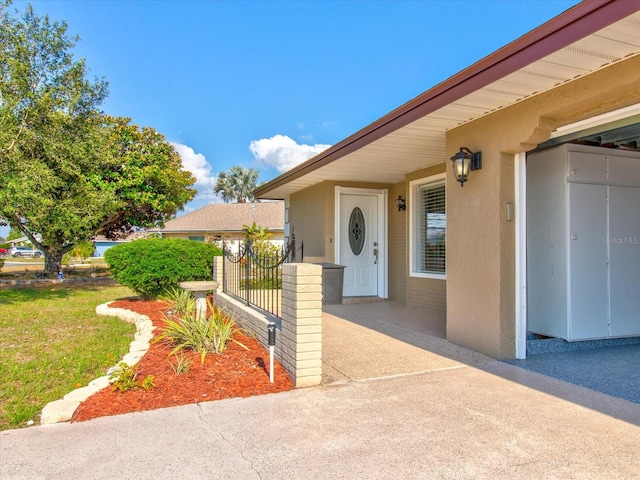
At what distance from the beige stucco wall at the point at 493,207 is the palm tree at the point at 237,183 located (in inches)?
1703

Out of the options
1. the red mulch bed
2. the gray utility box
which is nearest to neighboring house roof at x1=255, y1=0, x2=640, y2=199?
the gray utility box

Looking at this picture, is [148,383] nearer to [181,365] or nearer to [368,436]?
[181,365]

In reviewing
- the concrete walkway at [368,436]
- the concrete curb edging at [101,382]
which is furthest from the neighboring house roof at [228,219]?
the concrete walkway at [368,436]

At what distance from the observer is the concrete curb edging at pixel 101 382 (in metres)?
3.42

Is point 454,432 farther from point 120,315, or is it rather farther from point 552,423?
point 120,315

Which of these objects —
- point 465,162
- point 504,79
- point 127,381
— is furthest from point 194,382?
point 504,79

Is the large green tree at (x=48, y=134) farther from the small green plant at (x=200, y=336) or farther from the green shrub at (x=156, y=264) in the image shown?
the small green plant at (x=200, y=336)

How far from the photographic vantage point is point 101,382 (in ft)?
13.4

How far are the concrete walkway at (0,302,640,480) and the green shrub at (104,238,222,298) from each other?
217 inches

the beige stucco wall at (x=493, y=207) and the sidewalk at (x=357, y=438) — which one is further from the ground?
the beige stucco wall at (x=493, y=207)

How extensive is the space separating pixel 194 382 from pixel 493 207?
3679 mm

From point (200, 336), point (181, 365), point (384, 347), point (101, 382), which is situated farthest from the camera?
point (384, 347)

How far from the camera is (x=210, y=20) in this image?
12234 mm

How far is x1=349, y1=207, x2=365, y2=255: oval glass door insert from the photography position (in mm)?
9875
